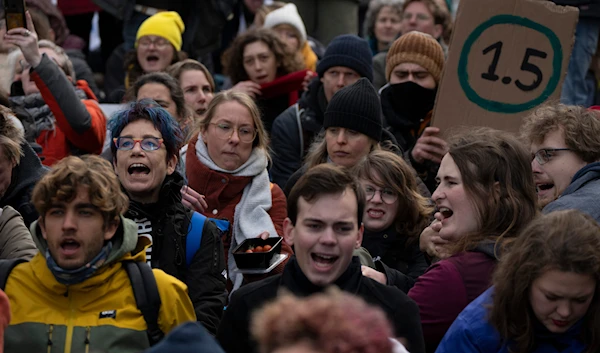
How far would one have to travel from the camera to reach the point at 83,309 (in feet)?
A: 14.2

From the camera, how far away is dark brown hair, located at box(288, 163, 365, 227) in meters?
4.35

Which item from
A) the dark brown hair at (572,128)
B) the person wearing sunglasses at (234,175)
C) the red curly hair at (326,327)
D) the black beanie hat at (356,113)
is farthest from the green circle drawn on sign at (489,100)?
the red curly hair at (326,327)

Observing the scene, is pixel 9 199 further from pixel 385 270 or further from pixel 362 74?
pixel 362 74

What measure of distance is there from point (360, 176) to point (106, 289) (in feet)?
6.37

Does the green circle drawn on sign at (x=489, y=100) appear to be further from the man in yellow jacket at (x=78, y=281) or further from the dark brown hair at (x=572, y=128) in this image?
the man in yellow jacket at (x=78, y=281)

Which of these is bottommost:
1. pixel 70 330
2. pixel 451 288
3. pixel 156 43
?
pixel 70 330

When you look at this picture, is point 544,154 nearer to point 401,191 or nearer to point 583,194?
point 583,194

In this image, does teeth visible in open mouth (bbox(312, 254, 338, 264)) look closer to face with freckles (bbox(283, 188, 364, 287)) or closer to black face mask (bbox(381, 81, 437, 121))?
face with freckles (bbox(283, 188, 364, 287))

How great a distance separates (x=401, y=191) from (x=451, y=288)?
4.27ft

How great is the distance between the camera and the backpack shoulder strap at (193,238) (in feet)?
17.1

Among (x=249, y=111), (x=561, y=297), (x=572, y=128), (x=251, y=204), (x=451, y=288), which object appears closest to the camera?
(x=561, y=297)

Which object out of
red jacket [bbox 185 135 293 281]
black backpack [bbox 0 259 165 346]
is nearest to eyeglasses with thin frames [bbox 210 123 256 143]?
red jacket [bbox 185 135 293 281]

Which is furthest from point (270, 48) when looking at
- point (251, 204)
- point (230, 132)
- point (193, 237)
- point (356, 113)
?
point (193, 237)

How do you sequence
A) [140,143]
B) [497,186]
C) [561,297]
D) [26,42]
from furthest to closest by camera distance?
[26,42] → [140,143] → [497,186] → [561,297]
